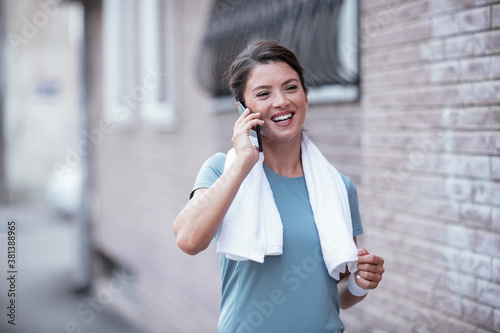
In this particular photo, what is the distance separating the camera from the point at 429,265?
3.36 meters

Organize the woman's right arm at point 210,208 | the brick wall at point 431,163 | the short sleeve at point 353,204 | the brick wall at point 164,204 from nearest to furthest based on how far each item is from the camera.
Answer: the woman's right arm at point 210,208
the short sleeve at point 353,204
the brick wall at point 431,163
the brick wall at point 164,204

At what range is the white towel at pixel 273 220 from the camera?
1937 millimetres

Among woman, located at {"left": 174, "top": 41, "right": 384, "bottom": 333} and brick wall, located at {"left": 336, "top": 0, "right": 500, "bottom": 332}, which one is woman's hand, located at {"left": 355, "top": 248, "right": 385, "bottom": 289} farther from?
brick wall, located at {"left": 336, "top": 0, "right": 500, "bottom": 332}

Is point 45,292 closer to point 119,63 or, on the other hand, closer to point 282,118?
point 119,63

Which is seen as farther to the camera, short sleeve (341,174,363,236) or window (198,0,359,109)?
window (198,0,359,109)

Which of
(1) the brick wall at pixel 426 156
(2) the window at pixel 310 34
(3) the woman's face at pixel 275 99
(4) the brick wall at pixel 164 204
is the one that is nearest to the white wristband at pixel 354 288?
(3) the woman's face at pixel 275 99

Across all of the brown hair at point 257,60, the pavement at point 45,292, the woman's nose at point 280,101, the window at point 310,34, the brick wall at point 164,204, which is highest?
the window at point 310,34

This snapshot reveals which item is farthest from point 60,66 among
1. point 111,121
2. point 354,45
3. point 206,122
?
point 354,45

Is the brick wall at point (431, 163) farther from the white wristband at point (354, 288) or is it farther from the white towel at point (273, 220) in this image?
the white towel at point (273, 220)

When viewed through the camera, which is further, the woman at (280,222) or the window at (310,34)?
the window at (310,34)

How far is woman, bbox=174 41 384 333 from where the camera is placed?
192 cm

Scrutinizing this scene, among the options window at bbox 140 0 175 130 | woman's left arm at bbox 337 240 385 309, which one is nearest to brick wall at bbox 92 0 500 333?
woman's left arm at bbox 337 240 385 309

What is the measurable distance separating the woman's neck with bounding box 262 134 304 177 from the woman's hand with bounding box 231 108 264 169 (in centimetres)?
16

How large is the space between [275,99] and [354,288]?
2.52 ft
